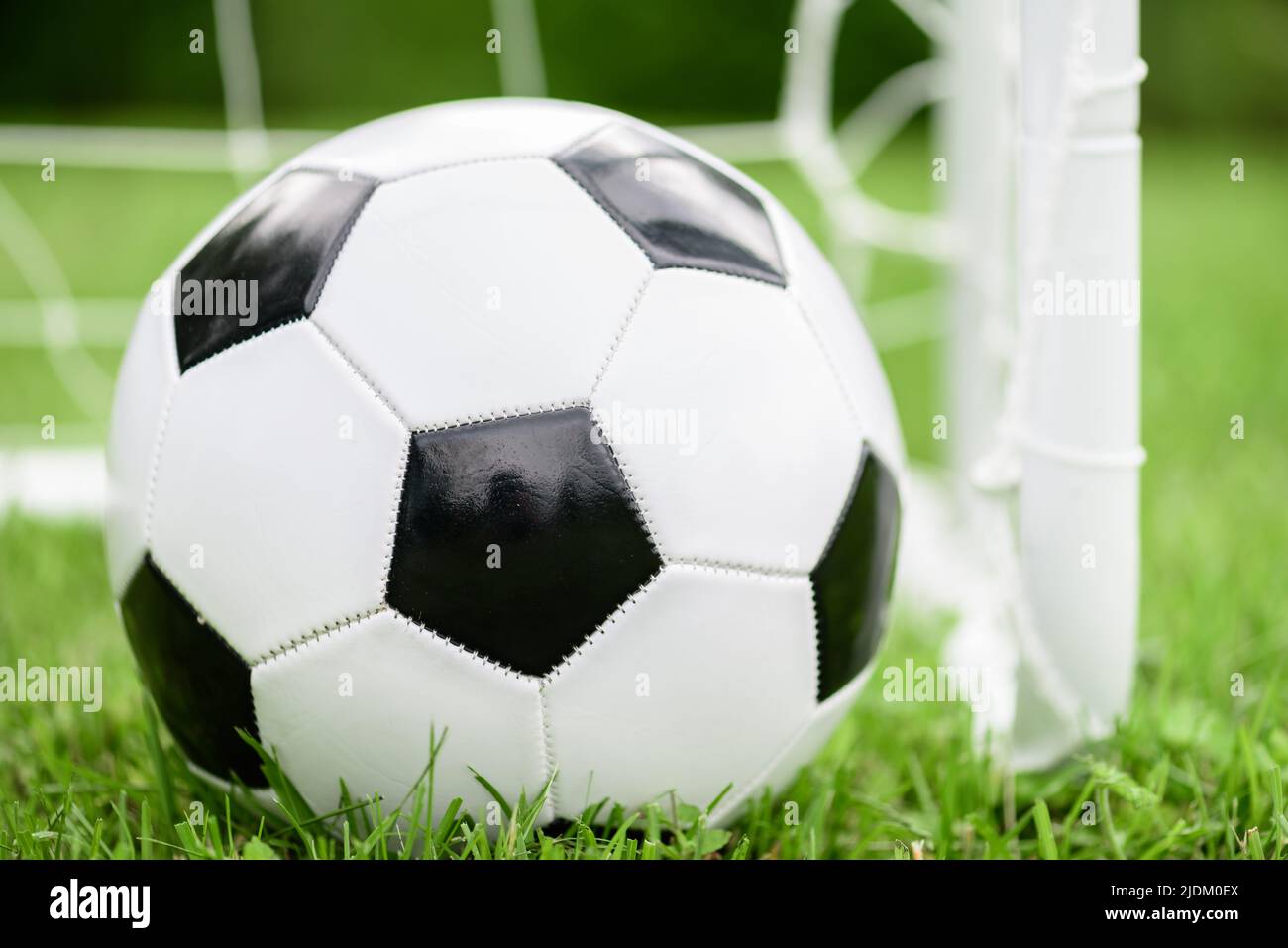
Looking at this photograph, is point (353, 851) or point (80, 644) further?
point (80, 644)

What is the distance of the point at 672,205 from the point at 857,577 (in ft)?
1.62

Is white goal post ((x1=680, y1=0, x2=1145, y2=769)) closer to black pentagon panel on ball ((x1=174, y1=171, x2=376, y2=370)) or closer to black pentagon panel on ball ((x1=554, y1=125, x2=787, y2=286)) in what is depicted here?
black pentagon panel on ball ((x1=554, y1=125, x2=787, y2=286))

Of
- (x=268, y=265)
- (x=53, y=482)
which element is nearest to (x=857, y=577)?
(x=268, y=265)

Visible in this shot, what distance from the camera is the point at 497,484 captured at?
1314 mm

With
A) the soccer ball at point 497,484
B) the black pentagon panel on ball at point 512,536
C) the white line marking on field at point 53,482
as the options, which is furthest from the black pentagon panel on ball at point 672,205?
the white line marking on field at point 53,482

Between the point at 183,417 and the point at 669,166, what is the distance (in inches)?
25.4

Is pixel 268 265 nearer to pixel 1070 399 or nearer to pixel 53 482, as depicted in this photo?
pixel 1070 399

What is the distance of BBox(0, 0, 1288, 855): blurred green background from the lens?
75.2 inches

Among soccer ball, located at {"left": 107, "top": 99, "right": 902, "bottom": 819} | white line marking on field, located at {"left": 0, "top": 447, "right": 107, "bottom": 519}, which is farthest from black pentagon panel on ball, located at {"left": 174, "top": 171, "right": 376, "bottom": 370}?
white line marking on field, located at {"left": 0, "top": 447, "right": 107, "bottom": 519}

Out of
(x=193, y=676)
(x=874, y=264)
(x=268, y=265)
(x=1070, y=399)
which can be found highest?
(x=874, y=264)

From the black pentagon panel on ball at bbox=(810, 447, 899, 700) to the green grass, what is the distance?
0.71 feet
